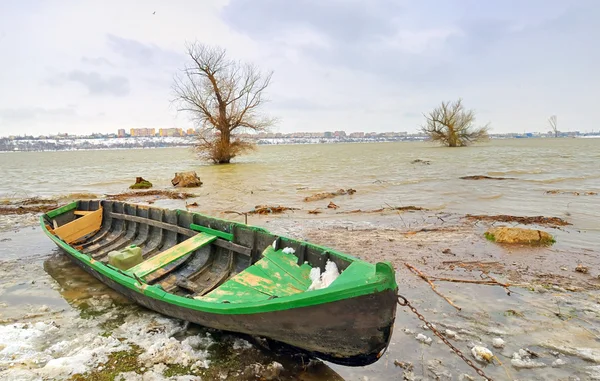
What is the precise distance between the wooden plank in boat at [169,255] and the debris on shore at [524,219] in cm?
746

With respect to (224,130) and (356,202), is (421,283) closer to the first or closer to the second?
(356,202)

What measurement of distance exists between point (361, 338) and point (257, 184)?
17264mm

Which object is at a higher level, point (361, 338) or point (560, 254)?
point (361, 338)

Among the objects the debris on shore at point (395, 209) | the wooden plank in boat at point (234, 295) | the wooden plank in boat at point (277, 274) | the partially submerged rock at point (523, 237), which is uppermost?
the wooden plank in boat at point (277, 274)

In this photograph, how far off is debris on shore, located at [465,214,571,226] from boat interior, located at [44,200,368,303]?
7.04 meters

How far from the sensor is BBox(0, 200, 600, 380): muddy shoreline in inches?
134

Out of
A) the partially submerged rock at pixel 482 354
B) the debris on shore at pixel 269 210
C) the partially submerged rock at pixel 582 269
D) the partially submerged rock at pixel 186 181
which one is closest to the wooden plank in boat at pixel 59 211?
the debris on shore at pixel 269 210

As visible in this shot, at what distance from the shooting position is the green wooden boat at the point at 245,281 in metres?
2.70

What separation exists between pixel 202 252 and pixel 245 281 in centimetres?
174

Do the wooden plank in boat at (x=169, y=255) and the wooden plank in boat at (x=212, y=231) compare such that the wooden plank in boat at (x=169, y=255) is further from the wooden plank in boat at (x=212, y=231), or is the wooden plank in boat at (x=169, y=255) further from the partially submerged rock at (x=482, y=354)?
the partially submerged rock at (x=482, y=354)

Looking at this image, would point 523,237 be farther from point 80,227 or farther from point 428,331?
point 80,227

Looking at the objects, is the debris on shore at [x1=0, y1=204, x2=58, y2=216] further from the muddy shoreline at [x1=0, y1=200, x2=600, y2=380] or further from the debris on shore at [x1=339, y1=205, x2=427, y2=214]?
the debris on shore at [x1=339, y1=205, x2=427, y2=214]

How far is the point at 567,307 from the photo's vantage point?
4.38 metres

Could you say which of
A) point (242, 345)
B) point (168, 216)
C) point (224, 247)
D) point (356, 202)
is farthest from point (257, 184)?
point (242, 345)
